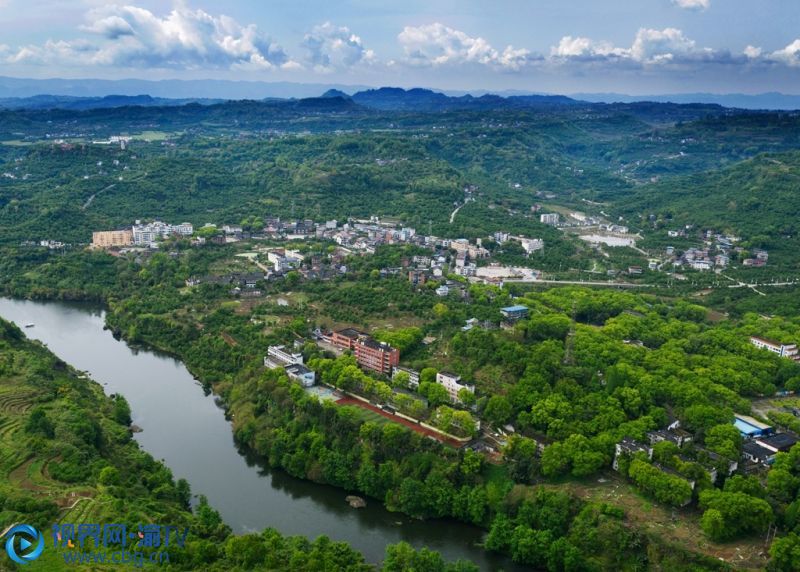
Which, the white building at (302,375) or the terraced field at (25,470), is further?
the white building at (302,375)

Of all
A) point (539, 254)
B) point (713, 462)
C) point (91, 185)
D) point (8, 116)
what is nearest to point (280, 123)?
point (8, 116)

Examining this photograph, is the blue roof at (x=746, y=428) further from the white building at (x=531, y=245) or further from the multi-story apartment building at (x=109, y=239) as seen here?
the multi-story apartment building at (x=109, y=239)

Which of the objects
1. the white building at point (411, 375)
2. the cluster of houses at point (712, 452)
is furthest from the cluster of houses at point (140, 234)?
the cluster of houses at point (712, 452)

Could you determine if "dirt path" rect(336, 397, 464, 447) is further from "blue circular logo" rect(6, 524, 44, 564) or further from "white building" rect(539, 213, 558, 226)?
"white building" rect(539, 213, 558, 226)

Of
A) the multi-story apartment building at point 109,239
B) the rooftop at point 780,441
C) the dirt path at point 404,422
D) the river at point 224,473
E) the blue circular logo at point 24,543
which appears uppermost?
the multi-story apartment building at point 109,239

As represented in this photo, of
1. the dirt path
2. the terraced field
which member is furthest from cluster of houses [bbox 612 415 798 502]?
the terraced field

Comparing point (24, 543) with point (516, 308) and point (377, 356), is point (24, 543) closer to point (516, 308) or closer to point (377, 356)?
point (377, 356)

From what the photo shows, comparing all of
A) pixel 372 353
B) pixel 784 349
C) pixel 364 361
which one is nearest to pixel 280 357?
pixel 364 361
